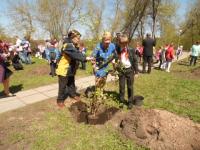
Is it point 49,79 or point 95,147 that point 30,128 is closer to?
point 95,147

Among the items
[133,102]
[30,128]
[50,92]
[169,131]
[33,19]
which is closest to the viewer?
[169,131]

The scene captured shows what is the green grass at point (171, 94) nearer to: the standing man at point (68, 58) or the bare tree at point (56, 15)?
the standing man at point (68, 58)

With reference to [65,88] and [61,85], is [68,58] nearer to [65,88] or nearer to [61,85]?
[61,85]

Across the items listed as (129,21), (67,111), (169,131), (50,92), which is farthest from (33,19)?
(169,131)

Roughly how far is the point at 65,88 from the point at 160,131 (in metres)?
3.13

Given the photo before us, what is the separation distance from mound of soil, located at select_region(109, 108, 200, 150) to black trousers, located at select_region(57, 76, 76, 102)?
2037 mm

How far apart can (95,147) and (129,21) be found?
1782cm

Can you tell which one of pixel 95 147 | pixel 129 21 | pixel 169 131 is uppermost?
pixel 129 21

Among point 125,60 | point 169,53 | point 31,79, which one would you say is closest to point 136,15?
point 169,53

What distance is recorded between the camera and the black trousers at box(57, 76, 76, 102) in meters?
6.17

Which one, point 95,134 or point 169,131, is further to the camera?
point 95,134

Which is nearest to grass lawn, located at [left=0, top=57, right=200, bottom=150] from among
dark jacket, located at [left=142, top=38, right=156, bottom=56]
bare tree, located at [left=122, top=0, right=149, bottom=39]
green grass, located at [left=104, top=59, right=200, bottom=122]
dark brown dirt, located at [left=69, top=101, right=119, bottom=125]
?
green grass, located at [left=104, top=59, right=200, bottom=122]

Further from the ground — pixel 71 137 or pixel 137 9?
pixel 137 9

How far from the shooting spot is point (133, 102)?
6.52m
